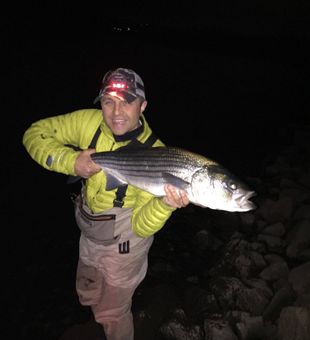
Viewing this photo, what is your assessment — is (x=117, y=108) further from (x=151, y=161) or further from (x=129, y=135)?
(x=151, y=161)

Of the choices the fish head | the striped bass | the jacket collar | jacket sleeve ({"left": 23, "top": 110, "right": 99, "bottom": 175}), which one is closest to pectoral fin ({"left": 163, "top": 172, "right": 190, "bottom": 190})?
the striped bass

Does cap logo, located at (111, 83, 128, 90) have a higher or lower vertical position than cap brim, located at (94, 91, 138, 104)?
higher

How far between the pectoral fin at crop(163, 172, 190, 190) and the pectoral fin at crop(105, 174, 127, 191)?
568mm

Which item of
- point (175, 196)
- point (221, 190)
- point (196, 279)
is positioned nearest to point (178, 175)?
point (175, 196)

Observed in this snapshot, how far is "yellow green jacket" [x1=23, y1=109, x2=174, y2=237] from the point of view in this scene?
362 centimetres

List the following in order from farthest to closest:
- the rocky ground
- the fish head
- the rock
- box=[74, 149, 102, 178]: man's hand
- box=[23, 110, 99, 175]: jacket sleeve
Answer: the rocky ground → the rock → box=[23, 110, 99, 175]: jacket sleeve → box=[74, 149, 102, 178]: man's hand → the fish head

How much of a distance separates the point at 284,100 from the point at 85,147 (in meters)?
21.5

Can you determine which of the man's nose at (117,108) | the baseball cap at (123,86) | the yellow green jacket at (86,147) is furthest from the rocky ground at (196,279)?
the baseball cap at (123,86)

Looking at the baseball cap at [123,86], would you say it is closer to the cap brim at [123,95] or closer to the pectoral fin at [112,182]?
the cap brim at [123,95]

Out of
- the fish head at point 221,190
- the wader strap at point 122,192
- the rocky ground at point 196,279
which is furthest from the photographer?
the rocky ground at point 196,279

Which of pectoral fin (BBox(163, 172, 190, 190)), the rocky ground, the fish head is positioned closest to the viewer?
the fish head

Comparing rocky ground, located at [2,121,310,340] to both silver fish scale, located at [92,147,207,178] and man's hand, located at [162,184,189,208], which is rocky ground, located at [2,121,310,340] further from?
silver fish scale, located at [92,147,207,178]

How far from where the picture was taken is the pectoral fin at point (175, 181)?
320cm

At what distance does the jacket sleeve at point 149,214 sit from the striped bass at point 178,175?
15cm
